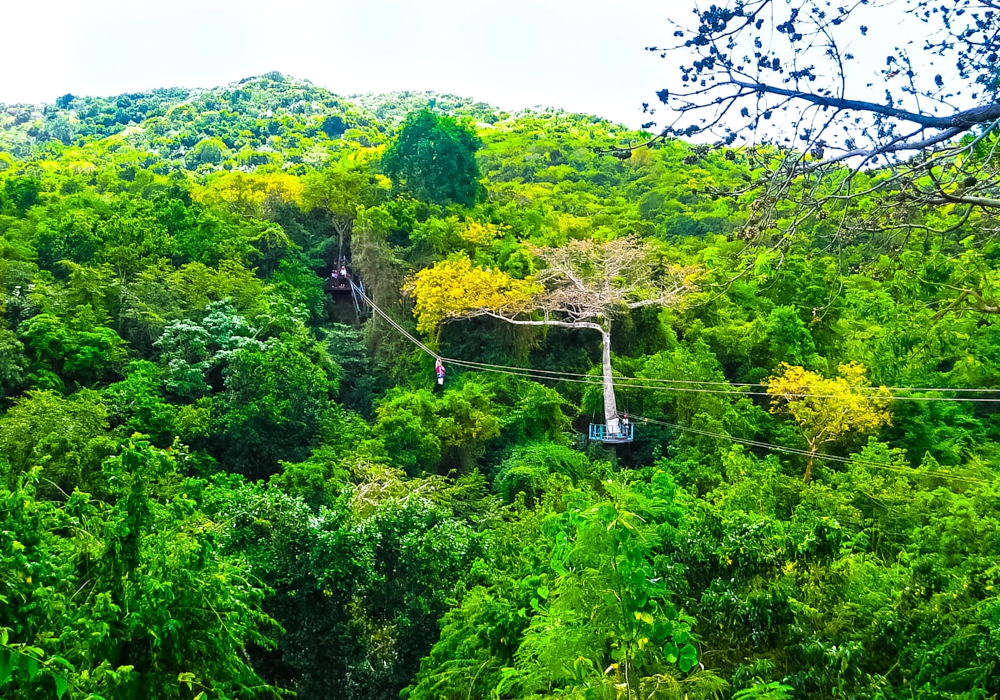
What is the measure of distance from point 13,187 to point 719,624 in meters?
23.5

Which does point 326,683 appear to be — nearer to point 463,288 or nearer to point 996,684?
point 996,684

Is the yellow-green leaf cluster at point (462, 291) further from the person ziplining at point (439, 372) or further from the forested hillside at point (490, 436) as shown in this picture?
the person ziplining at point (439, 372)

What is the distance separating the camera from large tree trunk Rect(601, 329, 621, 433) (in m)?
15.9

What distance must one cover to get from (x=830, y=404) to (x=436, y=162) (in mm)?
13415

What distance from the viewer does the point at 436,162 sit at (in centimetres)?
2212

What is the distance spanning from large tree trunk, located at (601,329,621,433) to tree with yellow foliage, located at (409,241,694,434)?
0.02 m

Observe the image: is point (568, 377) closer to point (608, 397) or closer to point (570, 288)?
point (608, 397)

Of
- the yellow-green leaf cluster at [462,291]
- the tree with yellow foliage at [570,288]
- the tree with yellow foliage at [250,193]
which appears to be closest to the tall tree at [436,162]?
the tree with yellow foliage at [250,193]

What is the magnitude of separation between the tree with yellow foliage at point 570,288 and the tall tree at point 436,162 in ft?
17.0

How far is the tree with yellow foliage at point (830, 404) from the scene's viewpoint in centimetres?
1361

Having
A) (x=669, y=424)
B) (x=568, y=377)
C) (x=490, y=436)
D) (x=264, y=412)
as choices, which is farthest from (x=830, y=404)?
(x=264, y=412)

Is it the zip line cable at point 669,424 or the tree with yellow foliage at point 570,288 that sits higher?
the tree with yellow foliage at point 570,288

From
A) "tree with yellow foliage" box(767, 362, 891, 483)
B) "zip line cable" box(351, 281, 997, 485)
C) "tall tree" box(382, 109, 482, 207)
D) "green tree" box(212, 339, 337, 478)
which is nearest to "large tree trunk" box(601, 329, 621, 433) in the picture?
"zip line cable" box(351, 281, 997, 485)

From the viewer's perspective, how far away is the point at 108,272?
53.9ft
